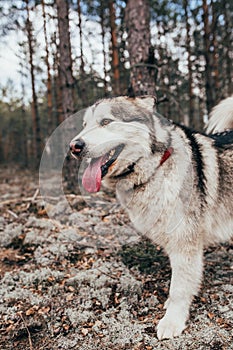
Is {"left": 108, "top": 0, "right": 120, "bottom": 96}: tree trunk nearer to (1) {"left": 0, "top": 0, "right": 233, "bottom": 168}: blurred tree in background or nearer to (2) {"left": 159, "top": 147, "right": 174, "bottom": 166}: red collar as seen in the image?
(1) {"left": 0, "top": 0, "right": 233, "bottom": 168}: blurred tree in background

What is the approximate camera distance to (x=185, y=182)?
249 centimetres

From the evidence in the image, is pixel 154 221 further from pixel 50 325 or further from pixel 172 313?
pixel 50 325

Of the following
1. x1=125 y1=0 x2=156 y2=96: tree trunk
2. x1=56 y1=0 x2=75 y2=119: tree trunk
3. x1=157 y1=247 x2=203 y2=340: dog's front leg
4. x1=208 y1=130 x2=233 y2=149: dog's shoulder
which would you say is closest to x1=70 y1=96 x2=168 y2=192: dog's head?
x1=208 y1=130 x2=233 y2=149: dog's shoulder

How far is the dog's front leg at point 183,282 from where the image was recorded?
2541mm

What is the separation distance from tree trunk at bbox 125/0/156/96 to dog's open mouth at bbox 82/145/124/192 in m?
A: 2.23

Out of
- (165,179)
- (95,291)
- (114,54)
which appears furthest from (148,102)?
(114,54)

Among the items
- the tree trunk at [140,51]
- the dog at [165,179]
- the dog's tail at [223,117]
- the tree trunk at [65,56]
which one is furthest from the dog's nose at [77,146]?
the tree trunk at [65,56]

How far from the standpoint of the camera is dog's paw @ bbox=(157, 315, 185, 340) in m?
2.41

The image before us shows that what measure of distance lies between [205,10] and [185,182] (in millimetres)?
9309

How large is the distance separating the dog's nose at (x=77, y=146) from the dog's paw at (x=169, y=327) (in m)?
1.49

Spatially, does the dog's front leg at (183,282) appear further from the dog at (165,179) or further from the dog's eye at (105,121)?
the dog's eye at (105,121)

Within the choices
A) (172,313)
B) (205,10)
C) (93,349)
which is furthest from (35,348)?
(205,10)

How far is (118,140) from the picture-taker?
246 centimetres

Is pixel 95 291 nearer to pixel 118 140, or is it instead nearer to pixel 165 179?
pixel 165 179
